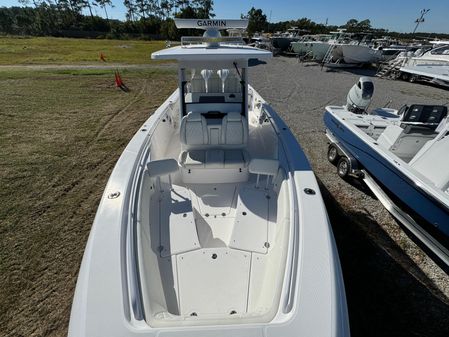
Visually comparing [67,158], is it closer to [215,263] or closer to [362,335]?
[215,263]

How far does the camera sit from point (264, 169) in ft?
9.04

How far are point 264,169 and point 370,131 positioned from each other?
2.75 metres

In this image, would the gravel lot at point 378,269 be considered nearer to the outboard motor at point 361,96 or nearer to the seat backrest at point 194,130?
the outboard motor at point 361,96

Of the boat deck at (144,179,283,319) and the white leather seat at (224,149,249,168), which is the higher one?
the white leather seat at (224,149,249,168)

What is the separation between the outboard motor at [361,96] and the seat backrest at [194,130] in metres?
3.69

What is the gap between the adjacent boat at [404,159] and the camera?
280 cm

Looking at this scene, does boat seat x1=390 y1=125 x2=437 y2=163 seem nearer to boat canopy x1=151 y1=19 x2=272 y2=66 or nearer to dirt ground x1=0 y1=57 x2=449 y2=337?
dirt ground x1=0 y1=57 x2=449 y2=337

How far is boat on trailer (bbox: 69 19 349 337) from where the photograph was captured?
1289 mm

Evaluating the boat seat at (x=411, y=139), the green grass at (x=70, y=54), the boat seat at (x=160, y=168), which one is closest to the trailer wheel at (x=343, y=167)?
the boat seat at (x=411, y=139)

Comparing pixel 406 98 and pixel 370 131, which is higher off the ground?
pixel 370 131

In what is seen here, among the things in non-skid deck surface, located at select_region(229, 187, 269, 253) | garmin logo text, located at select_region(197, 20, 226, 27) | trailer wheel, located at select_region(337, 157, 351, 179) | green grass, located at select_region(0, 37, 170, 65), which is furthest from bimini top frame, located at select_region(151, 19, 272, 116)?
green grass, located at select_region(0, 37, 170, 65)

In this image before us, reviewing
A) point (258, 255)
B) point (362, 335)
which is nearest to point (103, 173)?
point (258, 255)

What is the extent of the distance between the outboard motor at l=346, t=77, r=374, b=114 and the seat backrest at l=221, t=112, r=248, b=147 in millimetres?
3260

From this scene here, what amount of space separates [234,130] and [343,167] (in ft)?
7.64
